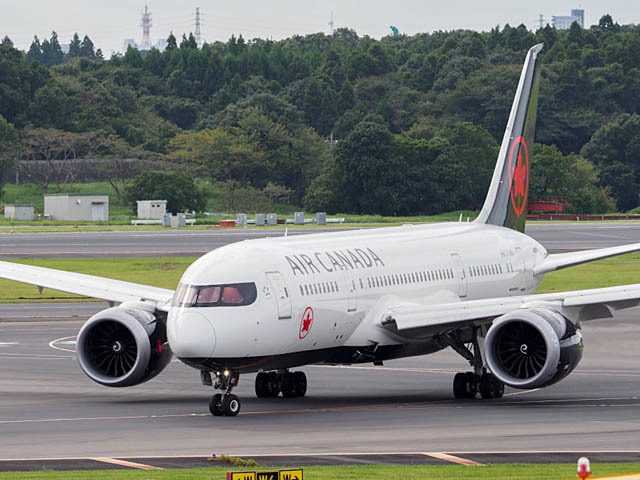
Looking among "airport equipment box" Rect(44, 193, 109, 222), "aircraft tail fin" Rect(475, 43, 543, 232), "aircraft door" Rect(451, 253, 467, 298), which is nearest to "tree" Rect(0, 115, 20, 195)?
"airport equipment box" Rect(44, 193, 109, 222)

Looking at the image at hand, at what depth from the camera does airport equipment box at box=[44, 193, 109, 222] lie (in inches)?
6260

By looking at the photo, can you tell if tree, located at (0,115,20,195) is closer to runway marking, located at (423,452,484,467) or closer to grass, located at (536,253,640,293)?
grass, located at (536,253,640,293)

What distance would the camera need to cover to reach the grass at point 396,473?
2295 cm

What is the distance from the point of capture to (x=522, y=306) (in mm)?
33875

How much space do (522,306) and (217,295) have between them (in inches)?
337

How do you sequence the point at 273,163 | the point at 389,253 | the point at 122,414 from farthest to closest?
the point at 273,163 → the point at 389,253 → the point at 122,414

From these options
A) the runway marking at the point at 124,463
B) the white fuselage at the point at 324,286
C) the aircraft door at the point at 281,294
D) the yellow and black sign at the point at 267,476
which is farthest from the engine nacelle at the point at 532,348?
the yellow and black sign at the point at 267,476

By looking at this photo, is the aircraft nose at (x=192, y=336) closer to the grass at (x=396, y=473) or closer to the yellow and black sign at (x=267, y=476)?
the grass at (x=396, y=473)

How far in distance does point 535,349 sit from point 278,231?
95984mm

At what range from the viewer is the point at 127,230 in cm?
13550

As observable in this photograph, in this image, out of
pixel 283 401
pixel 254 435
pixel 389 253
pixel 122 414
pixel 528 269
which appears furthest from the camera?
pixel 528 269

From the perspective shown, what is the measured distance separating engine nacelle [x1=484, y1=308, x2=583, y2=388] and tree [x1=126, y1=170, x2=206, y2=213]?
137424 mm

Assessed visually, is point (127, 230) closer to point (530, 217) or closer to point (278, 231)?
point (278, 231)

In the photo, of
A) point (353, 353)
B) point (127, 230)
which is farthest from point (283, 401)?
point (127, 230)
